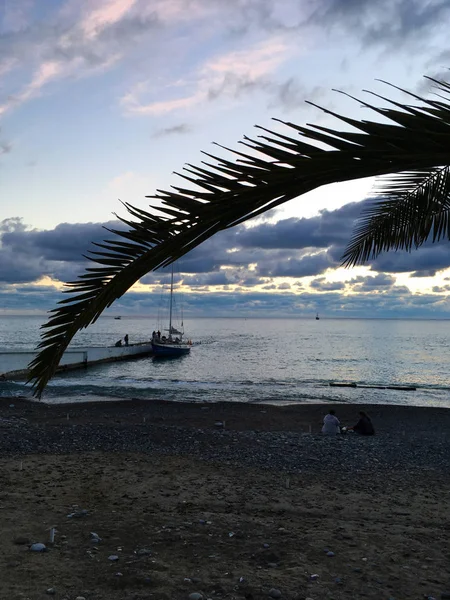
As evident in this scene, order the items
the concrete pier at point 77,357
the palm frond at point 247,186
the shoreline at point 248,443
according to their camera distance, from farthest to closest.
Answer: the concrete pier at point 77,357 < the shoreline at point 248,443 < the palm frond at point 247,186

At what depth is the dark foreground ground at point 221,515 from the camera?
564 centimetres

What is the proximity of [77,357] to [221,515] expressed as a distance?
42676mm

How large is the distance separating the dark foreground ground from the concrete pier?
16332mm

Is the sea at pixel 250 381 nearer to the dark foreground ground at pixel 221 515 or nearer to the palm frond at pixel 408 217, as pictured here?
the dark foreground ground at pixel 221 515

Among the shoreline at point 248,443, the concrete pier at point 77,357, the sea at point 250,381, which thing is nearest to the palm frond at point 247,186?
the shoreline at point 248,443

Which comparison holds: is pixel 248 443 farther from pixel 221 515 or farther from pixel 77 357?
pixel 77 357

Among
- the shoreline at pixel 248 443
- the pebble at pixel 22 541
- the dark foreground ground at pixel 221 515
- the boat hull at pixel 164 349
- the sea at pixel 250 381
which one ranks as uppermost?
the pebble at pixel 22 541

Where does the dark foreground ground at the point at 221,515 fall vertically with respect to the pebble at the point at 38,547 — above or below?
below

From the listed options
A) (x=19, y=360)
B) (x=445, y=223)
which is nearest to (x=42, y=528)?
(x=445, y=223)

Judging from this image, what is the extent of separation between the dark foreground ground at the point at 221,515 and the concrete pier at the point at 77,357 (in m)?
16.3

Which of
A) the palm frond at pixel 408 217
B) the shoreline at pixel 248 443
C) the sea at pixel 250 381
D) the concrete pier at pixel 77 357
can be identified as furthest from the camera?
the concrete pier at pixel 77 357

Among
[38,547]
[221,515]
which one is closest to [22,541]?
[38,547]

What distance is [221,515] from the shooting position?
7.93 metres

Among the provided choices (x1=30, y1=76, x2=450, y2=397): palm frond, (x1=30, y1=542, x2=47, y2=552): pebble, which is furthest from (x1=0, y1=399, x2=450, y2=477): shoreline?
(x1=30, y1=76, x2=450, y2=397): palm frond
